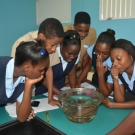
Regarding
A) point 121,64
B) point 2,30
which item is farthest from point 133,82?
point 2,30

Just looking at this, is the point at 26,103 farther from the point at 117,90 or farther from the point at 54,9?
the point at 54,9

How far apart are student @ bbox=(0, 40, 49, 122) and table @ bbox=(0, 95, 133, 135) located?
0.34ft

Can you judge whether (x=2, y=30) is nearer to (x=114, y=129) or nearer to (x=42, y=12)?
(x=42, y=12)

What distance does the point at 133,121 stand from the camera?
788 mm

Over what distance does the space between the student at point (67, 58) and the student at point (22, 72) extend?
1.28 ft

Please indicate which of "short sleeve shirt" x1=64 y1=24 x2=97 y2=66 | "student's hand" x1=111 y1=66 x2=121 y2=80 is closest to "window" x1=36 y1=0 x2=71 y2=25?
"short sleeve shirt" x1=64 y1=24 x2=97 y2=66

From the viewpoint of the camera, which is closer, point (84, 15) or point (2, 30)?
point (84, 15)

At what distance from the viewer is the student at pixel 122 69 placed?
42.6 inches

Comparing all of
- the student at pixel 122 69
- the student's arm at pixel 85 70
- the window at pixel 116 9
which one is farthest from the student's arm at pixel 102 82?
the window at pixel 116 9

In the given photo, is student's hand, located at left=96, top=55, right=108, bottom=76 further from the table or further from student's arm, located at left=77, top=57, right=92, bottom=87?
the table

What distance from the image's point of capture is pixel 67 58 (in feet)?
4.39

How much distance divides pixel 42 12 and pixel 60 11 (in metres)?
0.45

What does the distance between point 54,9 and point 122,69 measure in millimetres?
1960

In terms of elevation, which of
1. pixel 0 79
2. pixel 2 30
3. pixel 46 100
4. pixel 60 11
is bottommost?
pixel 46 100
